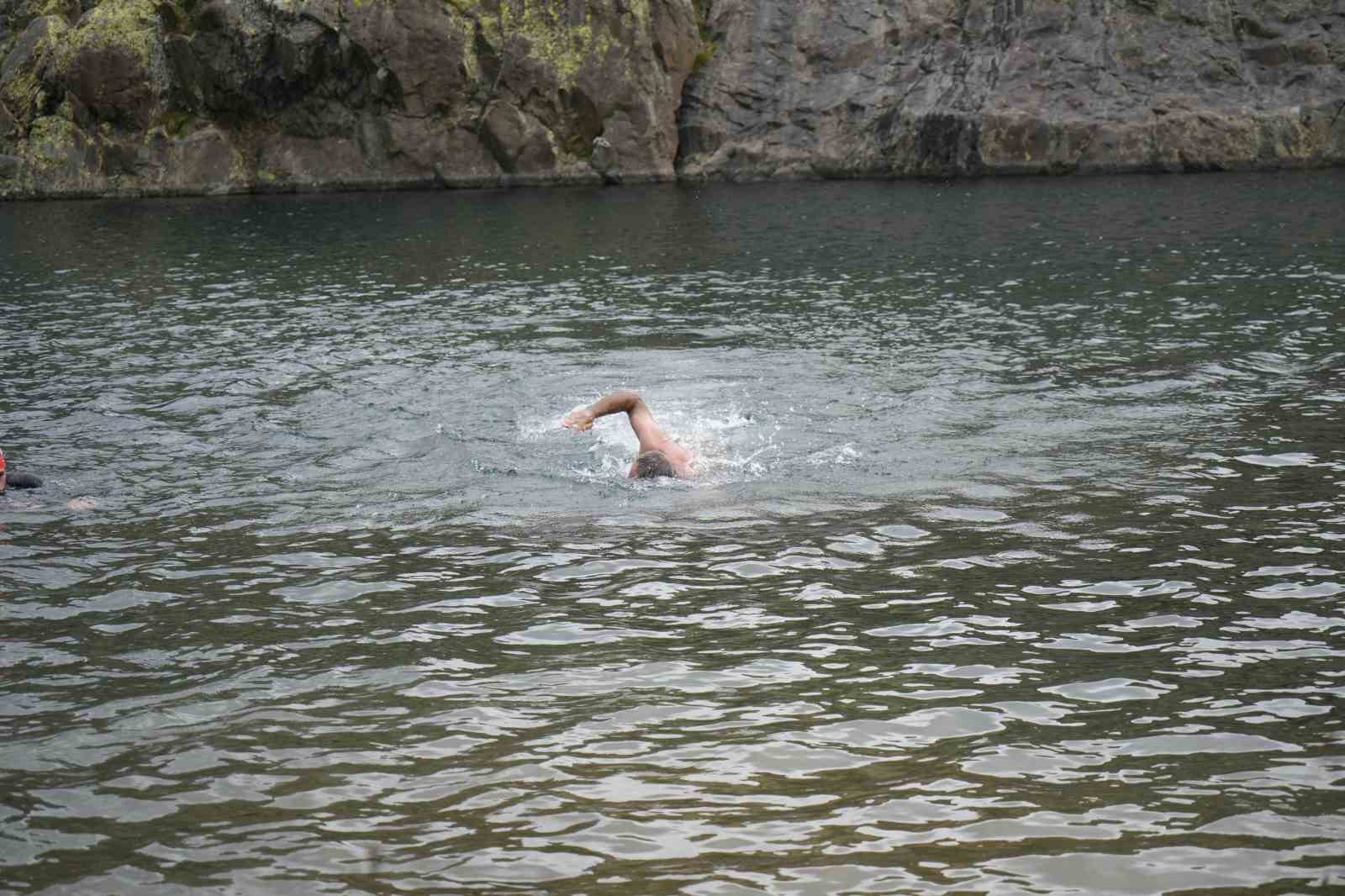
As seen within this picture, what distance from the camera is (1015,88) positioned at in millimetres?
54375

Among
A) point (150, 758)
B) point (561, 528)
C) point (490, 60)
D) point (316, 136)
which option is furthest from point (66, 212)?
point (150, 758)

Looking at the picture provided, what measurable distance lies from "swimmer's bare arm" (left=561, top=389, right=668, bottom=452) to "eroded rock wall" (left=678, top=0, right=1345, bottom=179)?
132 ft

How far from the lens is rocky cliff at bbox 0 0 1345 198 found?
54906mm

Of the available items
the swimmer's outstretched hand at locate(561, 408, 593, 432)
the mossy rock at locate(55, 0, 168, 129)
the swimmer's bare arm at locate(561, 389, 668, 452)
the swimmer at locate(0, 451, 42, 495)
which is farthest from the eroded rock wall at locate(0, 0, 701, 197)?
the swimmer at locate(0, 451, 42, 495)

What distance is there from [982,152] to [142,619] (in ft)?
154

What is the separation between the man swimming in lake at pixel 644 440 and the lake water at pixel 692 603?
29 cm

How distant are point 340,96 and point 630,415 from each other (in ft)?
148

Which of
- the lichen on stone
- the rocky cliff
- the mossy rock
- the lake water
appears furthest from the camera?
the lichen on stone

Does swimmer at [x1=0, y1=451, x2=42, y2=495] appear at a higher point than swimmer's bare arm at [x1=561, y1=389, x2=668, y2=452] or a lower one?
lower

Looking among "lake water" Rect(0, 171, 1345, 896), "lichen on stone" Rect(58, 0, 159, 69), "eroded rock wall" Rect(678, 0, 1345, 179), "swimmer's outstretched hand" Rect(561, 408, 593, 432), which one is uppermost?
"lichen on stone" Rect(58, 0, 159, 69)

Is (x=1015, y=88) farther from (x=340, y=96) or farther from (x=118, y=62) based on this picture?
(x=118, y=62)

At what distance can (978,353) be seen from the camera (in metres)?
22.8

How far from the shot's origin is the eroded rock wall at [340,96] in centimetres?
5656

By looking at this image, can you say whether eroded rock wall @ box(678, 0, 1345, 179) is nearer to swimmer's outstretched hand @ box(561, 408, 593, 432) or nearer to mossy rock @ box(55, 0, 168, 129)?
mossy rock @ box(55, 0, 168, 129)
